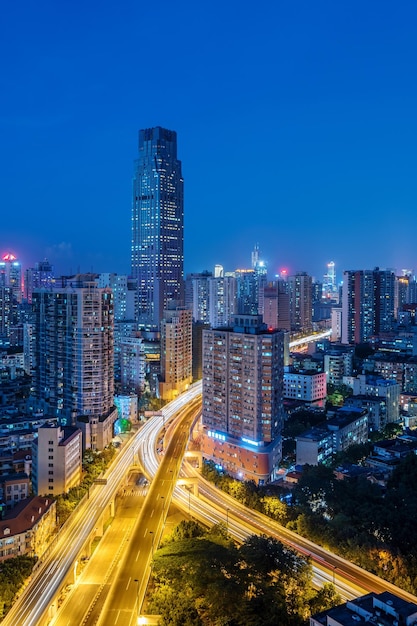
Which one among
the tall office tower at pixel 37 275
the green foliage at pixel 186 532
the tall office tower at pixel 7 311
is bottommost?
the green foliage at pixel 186 532

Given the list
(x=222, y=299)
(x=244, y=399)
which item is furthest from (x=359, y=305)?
(x=244, y=399)

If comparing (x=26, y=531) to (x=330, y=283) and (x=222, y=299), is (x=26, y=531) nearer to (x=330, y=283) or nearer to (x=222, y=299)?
(x=222, y=299)

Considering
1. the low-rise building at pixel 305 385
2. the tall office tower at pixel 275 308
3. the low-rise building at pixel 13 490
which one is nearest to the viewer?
the low-rise building at pixel 13 490

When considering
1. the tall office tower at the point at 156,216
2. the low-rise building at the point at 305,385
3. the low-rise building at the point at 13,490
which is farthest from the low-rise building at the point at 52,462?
the tall office tower at the point at 156,216

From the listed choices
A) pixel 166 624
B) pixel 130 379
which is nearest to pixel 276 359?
pixel 166 624

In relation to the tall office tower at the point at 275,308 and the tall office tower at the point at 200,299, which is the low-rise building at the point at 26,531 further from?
the tall office tower at the point at 200,299

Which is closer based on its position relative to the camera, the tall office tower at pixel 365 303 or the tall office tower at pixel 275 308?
the tall office tower at pixel 365 303

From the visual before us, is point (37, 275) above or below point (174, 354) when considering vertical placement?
above
